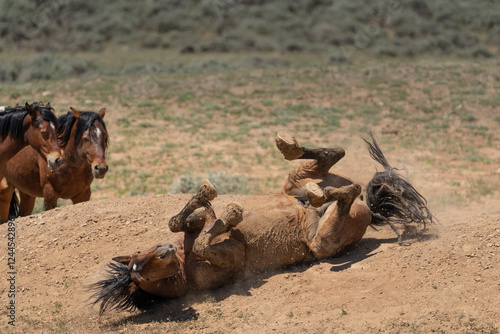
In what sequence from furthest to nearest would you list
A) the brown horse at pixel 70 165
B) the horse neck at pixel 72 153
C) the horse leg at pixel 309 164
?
1. the horse neck at pixel 72 153
2. the brown horse at pixel 70 165
3. the horse leg at pixel 309 164

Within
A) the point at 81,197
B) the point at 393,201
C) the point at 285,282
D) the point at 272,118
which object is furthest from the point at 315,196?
the point at 272,118

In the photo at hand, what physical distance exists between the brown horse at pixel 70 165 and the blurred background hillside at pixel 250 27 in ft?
69.7

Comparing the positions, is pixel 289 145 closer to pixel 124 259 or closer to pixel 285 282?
pixel 285 282

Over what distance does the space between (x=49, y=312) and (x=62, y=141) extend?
115 inches

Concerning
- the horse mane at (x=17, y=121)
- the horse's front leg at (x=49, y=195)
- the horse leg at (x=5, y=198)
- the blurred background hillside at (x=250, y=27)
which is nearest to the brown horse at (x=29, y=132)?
the horse mane at (x=17, y=121)

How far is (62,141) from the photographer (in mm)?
7359

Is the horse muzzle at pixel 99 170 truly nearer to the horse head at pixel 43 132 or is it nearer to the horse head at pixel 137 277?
the horse head at pixel 43 132

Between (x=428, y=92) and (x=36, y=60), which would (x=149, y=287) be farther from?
(x=36, y=60)

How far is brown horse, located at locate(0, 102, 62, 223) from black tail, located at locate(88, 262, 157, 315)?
217 cm

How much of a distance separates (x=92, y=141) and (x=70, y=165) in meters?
0.58

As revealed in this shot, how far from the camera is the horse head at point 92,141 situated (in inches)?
280

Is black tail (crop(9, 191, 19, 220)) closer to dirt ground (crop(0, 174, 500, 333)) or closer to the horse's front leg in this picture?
the horse's front leg

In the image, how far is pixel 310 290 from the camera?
473cm

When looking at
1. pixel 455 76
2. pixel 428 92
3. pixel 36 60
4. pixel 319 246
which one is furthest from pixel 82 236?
pixel 36 60
